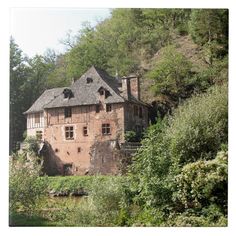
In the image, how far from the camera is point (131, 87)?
364 inches

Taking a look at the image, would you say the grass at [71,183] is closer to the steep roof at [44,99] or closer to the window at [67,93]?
the steep roof at [44,99]

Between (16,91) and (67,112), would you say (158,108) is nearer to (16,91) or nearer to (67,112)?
(67,112)

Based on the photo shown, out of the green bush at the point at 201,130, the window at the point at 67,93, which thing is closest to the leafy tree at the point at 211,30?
the green bush at the point at 201,130

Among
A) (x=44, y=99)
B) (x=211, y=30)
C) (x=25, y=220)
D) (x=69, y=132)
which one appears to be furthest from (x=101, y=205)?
(x=211, y=30)

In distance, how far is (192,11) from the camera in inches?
342

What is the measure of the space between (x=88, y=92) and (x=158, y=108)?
1194 mm

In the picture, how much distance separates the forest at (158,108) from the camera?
835 centimetres

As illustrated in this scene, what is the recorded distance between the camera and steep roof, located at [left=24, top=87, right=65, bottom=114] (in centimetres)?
885

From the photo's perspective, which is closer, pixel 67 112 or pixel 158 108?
pixel 158 108

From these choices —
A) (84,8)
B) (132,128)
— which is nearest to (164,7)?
(84,8)

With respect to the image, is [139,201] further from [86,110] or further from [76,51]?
[76,51]

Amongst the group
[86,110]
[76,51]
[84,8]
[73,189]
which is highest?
[84,8]

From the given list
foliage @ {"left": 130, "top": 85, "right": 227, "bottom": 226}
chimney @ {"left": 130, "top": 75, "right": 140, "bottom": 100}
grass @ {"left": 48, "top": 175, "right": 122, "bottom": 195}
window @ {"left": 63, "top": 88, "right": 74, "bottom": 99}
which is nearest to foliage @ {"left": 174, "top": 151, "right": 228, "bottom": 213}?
foliage @ {"left": 130, "top": 85, "right": 227, "bottom": 226}

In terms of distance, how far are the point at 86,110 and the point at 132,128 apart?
2.75 feet
